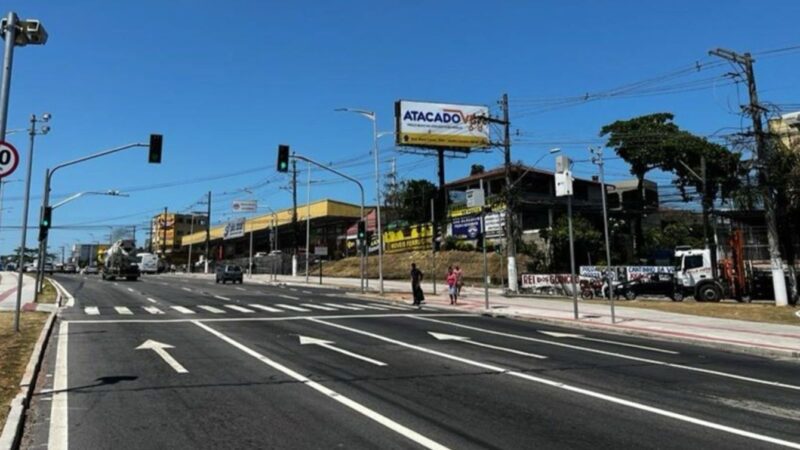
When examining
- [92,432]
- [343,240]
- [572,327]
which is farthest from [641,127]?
[92,432]

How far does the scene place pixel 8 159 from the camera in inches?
413

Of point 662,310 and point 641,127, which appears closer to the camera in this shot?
point 662,310

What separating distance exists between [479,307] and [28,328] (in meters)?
17.0

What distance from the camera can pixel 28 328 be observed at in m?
16.2

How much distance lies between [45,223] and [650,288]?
93.0 ft

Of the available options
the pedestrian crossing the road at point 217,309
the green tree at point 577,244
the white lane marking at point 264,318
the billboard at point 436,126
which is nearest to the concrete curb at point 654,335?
the white lane marking at point 264,318

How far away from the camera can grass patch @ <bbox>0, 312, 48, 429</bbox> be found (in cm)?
853

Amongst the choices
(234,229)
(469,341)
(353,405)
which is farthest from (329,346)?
(234,229)

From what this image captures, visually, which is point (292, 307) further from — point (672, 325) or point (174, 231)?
point (174, 231)

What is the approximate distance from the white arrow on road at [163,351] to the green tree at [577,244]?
37.8m

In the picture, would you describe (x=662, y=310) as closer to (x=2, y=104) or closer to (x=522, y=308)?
(x=522, y=308)

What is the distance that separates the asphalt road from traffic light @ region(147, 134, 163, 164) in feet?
31.6

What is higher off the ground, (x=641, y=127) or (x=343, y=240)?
(x=641, y=127)

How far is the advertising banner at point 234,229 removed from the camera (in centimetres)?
9662
